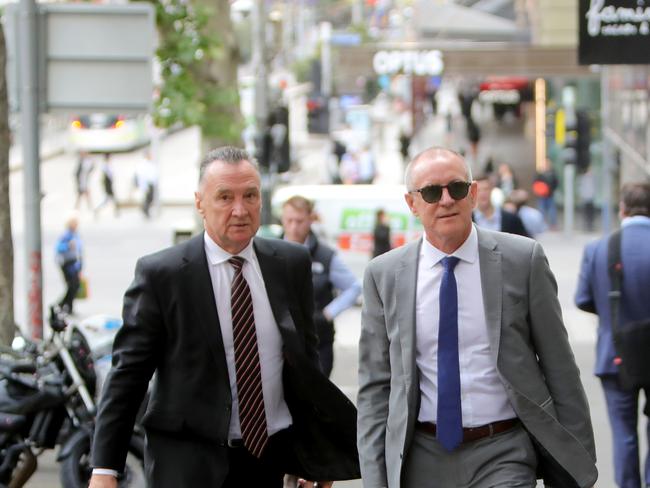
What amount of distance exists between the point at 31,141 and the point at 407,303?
621 cm

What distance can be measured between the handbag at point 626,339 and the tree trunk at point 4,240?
13.5 feet

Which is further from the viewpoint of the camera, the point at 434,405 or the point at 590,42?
the point at 590,42

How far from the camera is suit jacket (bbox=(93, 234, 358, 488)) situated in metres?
4.79

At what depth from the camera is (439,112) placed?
7544 cm

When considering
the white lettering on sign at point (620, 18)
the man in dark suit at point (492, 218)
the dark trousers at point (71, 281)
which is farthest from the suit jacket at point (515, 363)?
the dark trousers at point (71, 281)

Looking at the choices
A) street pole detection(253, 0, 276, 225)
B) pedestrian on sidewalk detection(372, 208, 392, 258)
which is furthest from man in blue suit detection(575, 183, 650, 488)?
street pole detection(253, 0, 276, 225)

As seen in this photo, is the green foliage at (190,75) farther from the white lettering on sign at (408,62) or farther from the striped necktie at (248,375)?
the striped necktie at (248,375)

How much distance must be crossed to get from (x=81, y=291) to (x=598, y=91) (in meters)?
22.3

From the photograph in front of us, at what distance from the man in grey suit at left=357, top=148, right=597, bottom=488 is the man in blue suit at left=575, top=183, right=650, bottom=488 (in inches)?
108

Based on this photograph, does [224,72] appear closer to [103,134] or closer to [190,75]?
[190,75]

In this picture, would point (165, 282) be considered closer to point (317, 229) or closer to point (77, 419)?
point (77, 419)

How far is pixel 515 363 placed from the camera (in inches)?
179

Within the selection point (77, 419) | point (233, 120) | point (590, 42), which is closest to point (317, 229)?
point (233, 120)

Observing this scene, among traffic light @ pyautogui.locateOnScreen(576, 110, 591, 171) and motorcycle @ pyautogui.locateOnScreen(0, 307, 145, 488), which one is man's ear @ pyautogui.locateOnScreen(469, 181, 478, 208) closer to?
motorcycle @ pyautogui.locateOnScreen(0, 307, 145, 488)
